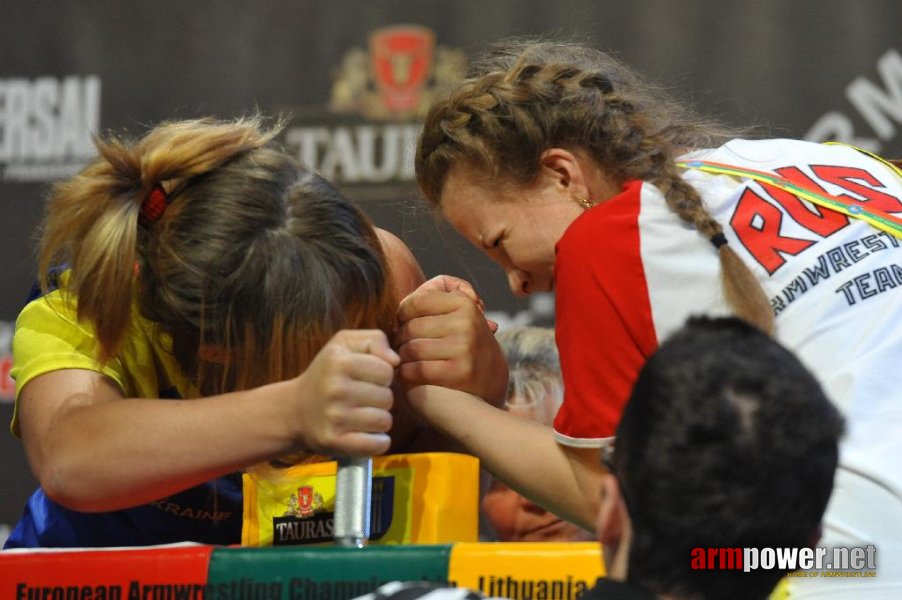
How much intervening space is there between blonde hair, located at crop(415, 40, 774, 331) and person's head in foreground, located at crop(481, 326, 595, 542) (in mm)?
597

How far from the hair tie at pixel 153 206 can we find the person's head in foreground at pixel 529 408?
78cm

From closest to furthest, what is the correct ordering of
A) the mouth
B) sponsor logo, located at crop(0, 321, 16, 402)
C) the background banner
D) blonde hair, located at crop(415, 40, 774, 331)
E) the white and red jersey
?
the white and red jersey
blonde hair, located at crop(415, 40, 774, 331)
the mouth
the background banner
sponsor logo, located at crop(0, 321, 16, 402)

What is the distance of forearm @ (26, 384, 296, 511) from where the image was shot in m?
1.16

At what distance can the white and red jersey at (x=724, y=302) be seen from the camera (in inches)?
43.1

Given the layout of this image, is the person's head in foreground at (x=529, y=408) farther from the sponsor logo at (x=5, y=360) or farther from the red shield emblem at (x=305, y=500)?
the sponsor logo at (x=5, y=360)

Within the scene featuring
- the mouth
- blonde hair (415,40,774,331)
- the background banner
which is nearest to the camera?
blonde hair (415,40,774,331)

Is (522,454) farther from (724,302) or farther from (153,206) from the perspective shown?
(153,206)

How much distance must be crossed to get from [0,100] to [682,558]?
2.45 meters

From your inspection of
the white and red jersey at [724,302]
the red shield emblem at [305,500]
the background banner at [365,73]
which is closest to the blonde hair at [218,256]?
the red shield emblem at [305,500]

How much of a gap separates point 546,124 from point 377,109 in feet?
4.07

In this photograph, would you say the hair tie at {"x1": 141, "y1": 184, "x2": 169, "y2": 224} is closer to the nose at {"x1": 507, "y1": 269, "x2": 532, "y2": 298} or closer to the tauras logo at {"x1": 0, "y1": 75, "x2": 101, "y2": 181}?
the nose at {"x1": 507, "y1": 269, "x2": 532, "y2": 298}

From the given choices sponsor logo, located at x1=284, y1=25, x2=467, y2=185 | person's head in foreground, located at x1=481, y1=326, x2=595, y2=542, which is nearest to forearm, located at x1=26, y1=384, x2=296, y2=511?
person's head in foreground, located at x1=481, y1=326, x2=595, y2=542

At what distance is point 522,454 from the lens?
1205 mm

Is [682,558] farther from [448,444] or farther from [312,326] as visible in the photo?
[448,444]
